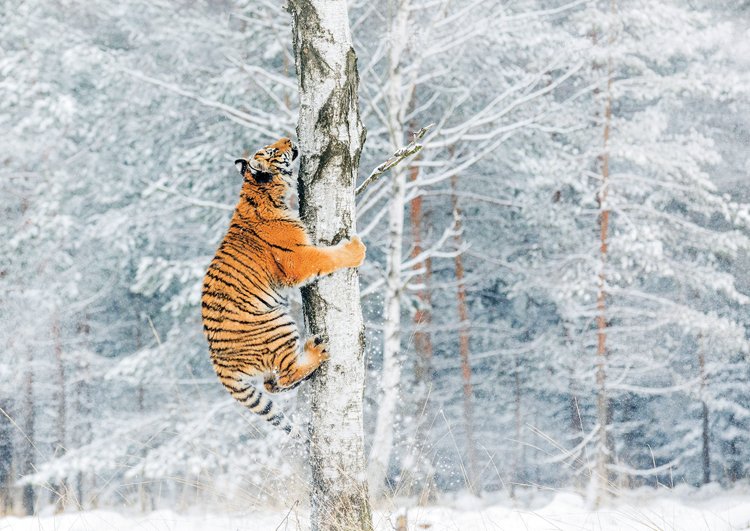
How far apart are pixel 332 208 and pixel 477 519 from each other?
3.36 meters

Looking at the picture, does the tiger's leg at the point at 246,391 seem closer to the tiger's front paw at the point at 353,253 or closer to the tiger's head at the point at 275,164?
the tiger's front paw at the point at 353,253

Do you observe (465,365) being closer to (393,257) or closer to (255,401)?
(393,257)

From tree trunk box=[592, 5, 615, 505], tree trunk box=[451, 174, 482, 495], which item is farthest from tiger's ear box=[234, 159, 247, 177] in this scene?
tree trunk box=[451, 174, 482, 495]

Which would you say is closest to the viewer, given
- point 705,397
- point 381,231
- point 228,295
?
point 228,295

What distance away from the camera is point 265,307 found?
2826mm

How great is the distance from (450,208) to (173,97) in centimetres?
503

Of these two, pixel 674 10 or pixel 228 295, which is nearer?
pixel 228 295

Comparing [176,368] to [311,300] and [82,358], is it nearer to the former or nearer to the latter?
[82,358]

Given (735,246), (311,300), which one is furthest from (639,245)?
(311,300)

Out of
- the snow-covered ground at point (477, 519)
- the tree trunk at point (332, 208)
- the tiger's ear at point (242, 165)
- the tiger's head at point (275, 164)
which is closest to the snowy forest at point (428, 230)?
the snow-covered ground at point (477, 519)

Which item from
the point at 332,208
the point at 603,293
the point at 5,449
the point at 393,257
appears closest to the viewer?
the point at 332,208

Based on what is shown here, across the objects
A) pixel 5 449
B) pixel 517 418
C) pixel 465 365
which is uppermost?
pixel 465 365

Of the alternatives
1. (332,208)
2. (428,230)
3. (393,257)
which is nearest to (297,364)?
(332,208)

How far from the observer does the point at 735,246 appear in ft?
33.0
